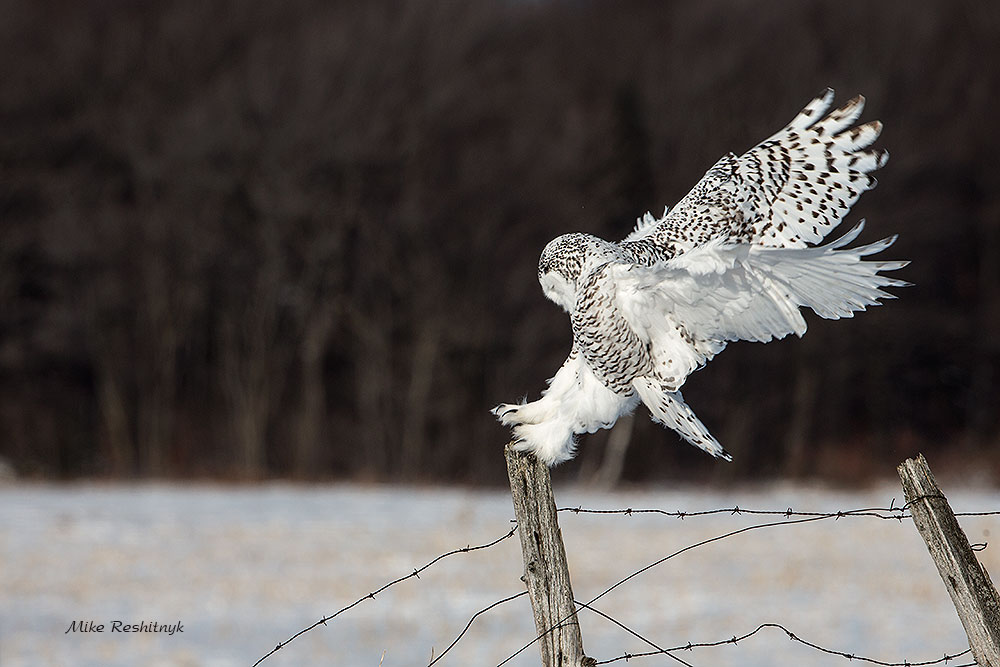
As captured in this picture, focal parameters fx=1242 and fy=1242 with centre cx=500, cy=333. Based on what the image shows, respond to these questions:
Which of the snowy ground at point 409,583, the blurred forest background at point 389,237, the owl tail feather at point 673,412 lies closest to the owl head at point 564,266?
the owl tail feather at point 673,412

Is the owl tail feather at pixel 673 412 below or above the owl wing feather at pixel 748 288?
below

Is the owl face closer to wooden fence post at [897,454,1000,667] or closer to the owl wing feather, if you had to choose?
the owl wing feather

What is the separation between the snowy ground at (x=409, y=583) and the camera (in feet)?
28.5

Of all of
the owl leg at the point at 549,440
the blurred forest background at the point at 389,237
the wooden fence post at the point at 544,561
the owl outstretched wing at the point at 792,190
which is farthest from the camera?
the blurred forest background at the point at 389,237

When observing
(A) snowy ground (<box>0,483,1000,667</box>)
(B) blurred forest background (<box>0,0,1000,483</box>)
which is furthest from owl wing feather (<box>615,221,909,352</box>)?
(B) blurred forest background (<box>0,0,1000,483</box>)

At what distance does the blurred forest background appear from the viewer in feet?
84.9

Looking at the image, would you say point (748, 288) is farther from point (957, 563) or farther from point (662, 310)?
point (957, 563)

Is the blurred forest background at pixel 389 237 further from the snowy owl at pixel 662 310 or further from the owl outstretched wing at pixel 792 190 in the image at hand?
the snowy owl at pixel 662 310

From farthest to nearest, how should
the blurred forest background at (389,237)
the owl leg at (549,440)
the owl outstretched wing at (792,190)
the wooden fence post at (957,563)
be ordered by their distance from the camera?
the blurred forest background at (389,237) < the owl outstretched wing at (792,190) < the owl leg at (549,440) < the wooden fence post at (957,563)

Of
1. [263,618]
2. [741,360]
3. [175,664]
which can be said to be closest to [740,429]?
[741,360]

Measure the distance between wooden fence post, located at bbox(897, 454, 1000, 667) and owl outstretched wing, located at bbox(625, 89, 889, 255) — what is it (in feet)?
3.93

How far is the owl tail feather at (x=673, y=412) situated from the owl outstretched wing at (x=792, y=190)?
0.76 metres

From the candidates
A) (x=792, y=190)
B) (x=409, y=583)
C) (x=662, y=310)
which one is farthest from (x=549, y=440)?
(x=409, y=583)

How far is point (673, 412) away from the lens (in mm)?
3537
